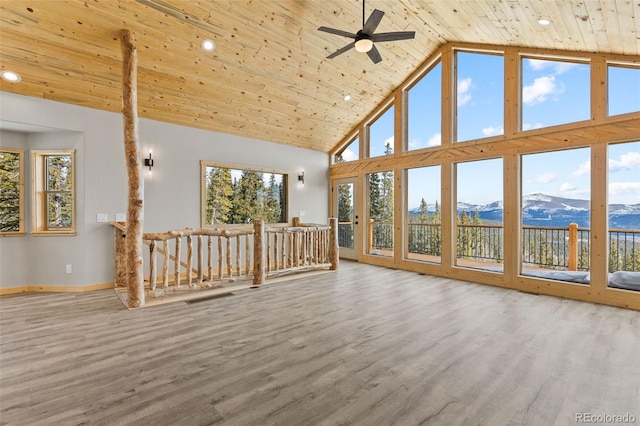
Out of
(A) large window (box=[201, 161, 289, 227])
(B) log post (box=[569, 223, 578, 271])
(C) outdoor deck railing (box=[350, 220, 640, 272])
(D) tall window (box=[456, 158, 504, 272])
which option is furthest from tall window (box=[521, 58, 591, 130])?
(A) large window (box=[201, 161, 289, 227])

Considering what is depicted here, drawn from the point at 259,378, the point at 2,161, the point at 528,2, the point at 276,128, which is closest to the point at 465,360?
the point at 259,378

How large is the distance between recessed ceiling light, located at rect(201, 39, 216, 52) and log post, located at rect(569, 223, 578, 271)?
22.8 feet

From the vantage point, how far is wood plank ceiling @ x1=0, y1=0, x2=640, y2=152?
3578mm

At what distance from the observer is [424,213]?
7.30m

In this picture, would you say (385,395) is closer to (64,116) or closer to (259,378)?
(259,378)

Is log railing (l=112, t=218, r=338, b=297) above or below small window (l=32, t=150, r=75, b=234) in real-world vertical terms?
below

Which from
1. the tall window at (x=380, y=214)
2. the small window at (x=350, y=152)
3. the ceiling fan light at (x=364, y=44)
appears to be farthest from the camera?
the small window at (x=350, y=152)

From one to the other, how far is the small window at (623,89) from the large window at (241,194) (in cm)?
591

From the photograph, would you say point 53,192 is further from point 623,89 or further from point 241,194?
point 623,89

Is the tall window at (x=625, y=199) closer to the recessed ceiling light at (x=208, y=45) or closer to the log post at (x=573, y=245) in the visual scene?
the log post at (x=573, y=245)

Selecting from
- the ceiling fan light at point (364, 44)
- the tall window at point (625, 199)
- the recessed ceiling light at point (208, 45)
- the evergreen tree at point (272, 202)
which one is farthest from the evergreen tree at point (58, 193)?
the tall window at point (625, 199)

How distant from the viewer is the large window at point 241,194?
6195 millimetres

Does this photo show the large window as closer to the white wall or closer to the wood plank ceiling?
the white wall

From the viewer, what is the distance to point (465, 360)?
258cm
